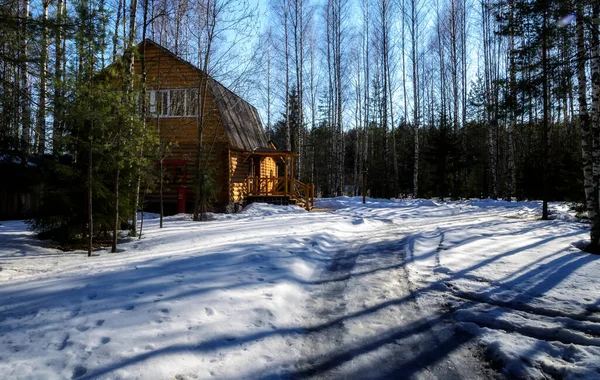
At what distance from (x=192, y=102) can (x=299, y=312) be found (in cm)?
1399

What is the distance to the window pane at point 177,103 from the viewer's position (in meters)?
16.1

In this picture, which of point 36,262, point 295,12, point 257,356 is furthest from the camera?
point 295,12

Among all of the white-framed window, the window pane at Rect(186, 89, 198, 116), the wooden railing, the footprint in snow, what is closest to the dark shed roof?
the window pane at Rect(186, 89, 198, 116)

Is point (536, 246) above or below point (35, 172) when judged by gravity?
below

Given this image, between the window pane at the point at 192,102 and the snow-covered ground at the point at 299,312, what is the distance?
9.94 m

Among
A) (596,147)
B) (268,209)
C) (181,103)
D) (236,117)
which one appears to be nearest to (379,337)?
(596,147)

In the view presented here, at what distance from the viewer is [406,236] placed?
912 cm

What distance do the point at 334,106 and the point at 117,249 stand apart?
24.0 meters

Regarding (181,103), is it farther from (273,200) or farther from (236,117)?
(273,200)

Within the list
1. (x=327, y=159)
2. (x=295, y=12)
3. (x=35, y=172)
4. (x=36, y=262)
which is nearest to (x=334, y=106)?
(x=295, y=12)

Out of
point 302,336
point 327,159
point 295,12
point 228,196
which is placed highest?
point 295,12

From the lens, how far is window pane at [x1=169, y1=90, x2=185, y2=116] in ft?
52.9

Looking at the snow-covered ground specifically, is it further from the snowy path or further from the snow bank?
the snow bank

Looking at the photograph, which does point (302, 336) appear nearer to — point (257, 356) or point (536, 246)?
point (257, 356)
